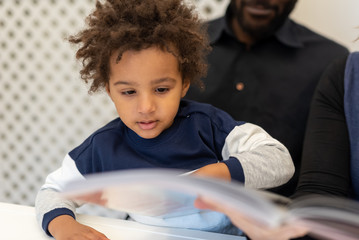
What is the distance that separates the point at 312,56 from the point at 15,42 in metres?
1.27

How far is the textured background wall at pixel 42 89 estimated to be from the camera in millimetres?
1602

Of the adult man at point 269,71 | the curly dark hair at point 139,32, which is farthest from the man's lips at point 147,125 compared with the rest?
the adult man at point 269,71

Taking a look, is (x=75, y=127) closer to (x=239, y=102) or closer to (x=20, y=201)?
(x=20, y=201)

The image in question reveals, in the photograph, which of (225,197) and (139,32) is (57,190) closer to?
(139,32)

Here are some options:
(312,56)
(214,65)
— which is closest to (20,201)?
(214,65)

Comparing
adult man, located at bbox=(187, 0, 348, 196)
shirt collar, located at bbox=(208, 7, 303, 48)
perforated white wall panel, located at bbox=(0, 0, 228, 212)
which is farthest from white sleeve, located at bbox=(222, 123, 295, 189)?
perforated white wall panel, located at bbox=(0, 0, 228, 212)

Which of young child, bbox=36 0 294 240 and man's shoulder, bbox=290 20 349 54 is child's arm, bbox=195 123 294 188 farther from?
man's shoulder, bbox=290 20 349 54

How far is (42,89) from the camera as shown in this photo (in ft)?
5.55

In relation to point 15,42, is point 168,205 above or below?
below

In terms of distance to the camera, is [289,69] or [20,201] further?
[20,201]

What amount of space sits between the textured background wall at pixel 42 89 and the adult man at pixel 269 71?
63 cm

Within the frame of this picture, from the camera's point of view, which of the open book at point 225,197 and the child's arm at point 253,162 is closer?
the open book at point 225,197

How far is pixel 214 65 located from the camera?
1.22 metres

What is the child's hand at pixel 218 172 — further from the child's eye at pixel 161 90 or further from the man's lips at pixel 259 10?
the man's lips at pixel 259 10
